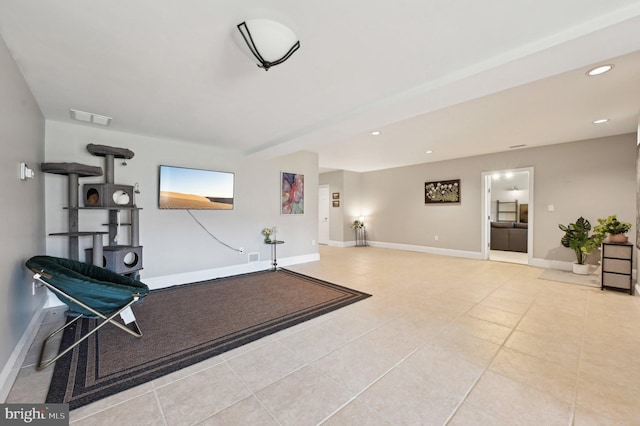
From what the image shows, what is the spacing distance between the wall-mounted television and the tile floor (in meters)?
2.00

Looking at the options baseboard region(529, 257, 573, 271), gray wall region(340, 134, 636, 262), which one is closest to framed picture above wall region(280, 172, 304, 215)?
gray wall region(340, 134, 636, 262)

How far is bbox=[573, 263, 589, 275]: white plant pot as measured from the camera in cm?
457

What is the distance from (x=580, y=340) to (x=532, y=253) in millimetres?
3678

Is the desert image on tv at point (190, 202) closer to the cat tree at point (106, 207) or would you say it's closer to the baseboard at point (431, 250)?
the cat tree at point (106, 207)

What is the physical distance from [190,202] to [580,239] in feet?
21.8

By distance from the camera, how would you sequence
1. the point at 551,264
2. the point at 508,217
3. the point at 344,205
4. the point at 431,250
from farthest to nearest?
the point at 508,217 < the point at 344,205 < the point at 431,250 < the point at 551,264

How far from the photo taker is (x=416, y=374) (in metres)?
1.80

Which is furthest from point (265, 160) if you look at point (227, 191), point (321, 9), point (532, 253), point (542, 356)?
point (532, 253)

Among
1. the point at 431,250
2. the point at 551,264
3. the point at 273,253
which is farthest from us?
the point at 431,250

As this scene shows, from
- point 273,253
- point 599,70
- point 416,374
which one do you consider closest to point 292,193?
point 273,253

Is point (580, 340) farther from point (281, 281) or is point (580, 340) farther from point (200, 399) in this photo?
point (281, 281)

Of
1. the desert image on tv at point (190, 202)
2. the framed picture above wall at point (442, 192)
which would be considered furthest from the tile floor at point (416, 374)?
the framed picture above wall at point (442, 192)

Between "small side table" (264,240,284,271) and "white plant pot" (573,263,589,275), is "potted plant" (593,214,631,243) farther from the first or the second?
"small side table" (264,240,284,271)

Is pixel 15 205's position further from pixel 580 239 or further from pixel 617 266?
pixel 580 239
